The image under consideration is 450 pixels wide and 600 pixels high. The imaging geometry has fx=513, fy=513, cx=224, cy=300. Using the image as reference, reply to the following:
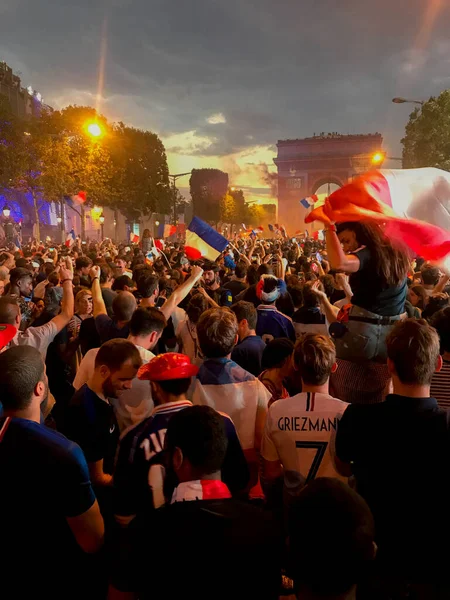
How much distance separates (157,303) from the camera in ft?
23.5

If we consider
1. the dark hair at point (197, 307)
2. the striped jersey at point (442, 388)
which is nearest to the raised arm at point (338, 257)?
the striped jersey at point (442, 388)

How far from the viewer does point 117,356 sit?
134 inches

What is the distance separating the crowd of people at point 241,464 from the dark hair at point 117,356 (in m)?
0.01

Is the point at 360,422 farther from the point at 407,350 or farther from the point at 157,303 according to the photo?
the point at 157,303

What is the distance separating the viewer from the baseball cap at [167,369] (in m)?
2.87

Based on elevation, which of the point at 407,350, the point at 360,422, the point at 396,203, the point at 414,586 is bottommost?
the point at 414,586

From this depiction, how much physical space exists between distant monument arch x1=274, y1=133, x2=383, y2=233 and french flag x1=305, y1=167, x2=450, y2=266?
69.0 meters

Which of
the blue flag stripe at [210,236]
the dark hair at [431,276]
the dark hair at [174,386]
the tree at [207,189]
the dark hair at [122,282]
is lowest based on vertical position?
the dark hair at [174,386]

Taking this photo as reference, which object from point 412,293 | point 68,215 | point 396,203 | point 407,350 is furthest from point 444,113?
point 68,215

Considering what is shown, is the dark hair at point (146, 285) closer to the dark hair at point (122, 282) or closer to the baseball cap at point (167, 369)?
the dark hair at point (122, 282)

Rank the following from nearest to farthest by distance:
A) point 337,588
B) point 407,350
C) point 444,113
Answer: point 337,588 < point 407,350 < point 444,113

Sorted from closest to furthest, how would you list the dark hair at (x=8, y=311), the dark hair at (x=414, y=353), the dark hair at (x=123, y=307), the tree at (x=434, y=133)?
the dark hair at (x=414, y=353)
the dark hair at (x=8, y=311)
the dark hair at (x=123, y=307)
the tree at (x=434, y=133)

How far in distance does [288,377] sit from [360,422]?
2.07 metres

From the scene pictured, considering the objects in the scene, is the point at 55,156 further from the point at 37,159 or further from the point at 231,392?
the point at 231,392
